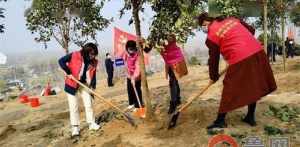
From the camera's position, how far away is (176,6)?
7246 mm

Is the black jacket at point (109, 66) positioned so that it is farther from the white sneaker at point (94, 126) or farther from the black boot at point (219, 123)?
the black boot at point (219, 123)

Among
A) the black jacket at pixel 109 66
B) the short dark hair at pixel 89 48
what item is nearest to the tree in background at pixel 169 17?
the short dark hair at pixel 89 48

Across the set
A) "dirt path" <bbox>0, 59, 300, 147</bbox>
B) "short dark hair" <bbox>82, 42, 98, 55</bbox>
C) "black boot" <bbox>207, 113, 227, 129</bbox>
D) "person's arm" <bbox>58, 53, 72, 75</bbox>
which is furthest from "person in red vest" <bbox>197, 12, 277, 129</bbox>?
"person's arm" <bbox>58, 53, 72, 75</bbox>

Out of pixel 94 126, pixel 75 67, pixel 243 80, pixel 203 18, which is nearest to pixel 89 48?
pixel 75 67

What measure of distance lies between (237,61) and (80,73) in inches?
110

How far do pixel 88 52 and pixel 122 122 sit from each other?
1304mm

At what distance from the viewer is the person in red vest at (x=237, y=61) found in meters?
6.36

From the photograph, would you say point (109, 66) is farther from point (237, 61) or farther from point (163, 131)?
point (237, 61)

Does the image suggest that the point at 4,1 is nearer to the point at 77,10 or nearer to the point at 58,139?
the point at 58,139

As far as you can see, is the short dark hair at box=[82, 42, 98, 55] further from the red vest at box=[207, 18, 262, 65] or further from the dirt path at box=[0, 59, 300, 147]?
the red vest at box=[207, 18, 262, 65]

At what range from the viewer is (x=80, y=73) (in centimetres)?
798

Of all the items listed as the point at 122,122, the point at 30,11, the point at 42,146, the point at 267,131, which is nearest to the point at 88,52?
the point at 122,122

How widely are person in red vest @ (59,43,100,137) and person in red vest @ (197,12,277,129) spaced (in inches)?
89.4

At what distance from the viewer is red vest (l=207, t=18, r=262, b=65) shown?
636cm
